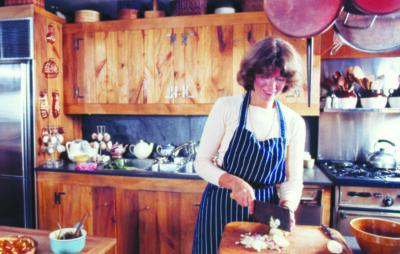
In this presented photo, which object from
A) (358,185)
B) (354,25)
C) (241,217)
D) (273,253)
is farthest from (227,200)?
(358,185)

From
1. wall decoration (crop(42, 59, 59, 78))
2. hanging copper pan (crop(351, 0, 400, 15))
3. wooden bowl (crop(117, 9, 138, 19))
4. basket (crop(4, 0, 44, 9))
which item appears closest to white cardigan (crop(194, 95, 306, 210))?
hanging copper pan (crop(351, 0, 400, 15))

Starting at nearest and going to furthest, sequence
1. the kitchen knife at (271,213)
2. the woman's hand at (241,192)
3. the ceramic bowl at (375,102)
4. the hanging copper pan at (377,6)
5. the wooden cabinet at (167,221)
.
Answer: the hanging copper pan at (377,6), the kitchen knife at (271,213), the woman's hand at (241,192), the wooden cabinet at (167,221), the ceramic bowl at (375,102)

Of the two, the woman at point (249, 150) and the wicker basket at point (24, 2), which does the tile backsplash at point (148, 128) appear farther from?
the woman at point (249, 150)

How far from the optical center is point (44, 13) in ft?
8.95

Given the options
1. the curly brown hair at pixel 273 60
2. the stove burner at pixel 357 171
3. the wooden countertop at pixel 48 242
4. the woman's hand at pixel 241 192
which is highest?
the curly brown hair at pixel 273 60

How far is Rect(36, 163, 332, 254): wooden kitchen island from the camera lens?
244cm

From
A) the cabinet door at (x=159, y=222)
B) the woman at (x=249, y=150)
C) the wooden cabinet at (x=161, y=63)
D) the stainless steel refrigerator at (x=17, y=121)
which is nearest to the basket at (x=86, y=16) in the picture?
the wooden cabinet at (x=161, y=63)

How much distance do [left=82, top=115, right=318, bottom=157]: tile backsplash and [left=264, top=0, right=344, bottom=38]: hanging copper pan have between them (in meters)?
2.07

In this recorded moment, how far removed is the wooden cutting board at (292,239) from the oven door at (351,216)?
113 centimetres

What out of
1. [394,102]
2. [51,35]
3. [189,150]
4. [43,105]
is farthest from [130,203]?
[394,102]

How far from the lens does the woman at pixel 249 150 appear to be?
146 cm

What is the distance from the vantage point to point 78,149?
9.77ft

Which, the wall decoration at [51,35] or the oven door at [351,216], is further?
the wall decoration at [51,35]

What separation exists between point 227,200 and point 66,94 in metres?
2.15
